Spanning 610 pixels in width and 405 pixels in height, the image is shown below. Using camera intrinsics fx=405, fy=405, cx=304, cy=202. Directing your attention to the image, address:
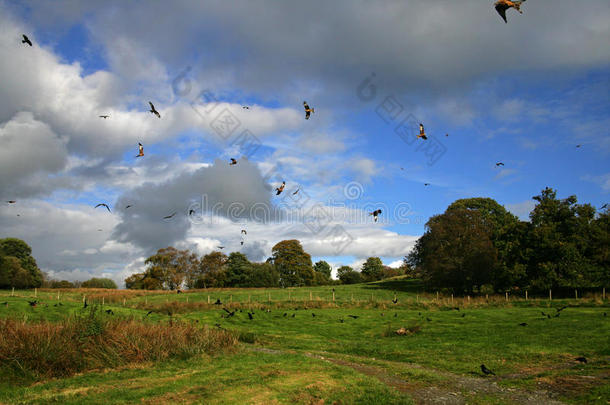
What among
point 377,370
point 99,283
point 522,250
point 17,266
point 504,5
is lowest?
point 99,283

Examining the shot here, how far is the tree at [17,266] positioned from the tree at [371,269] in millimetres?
86861

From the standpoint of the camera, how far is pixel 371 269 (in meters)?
128

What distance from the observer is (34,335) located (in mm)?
16734

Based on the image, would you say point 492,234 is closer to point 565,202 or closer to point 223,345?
point 565,202

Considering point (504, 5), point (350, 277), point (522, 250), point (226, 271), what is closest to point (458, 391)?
point (504, 5)

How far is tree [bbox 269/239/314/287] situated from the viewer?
101 m

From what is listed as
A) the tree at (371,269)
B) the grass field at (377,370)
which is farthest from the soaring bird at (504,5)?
the tree at (371,269)

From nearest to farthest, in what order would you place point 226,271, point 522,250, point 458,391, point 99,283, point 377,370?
point 458,391
point 377,370
point 522,250
point 226,271
point 99,283

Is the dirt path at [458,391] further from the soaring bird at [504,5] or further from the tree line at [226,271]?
the tree line at [226,271]

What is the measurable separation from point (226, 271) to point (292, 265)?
16.1 m

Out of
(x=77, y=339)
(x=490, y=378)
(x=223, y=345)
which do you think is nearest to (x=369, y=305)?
(x=223, y=345)

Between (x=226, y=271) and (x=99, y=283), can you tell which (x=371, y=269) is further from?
(x=99, y=283)

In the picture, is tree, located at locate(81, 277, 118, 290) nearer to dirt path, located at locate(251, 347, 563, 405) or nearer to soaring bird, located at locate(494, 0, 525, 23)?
dirt path, located at locate(251, 347, 563, 405)

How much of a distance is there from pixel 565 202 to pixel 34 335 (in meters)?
64.9
